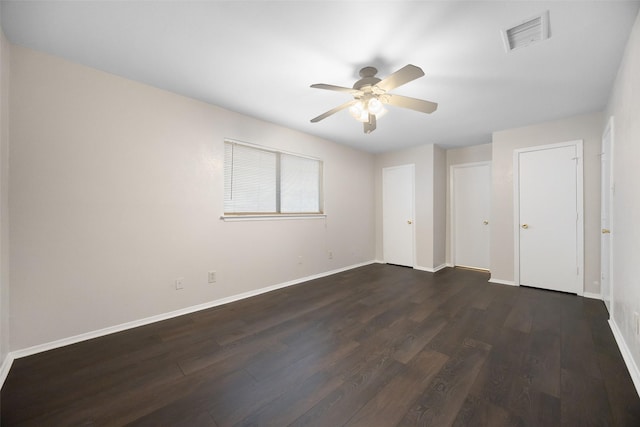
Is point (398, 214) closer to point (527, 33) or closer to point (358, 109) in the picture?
point (358, 109)

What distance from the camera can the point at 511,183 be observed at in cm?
367

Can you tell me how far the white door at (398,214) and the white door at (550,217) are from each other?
5.53 ft

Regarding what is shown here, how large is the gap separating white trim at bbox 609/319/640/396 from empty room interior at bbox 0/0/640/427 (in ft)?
0.07

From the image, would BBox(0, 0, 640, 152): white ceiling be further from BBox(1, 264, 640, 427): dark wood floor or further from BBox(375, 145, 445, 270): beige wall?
BBox(1, 264, 640, 427): dark wood floor

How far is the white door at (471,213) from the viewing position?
4477mm

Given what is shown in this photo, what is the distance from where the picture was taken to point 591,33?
170cm

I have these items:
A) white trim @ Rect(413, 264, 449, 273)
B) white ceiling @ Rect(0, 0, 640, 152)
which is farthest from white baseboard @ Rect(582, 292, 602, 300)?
white ceiling @ Rect(0, 0, 640, 152)

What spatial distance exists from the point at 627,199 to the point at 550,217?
1815mm

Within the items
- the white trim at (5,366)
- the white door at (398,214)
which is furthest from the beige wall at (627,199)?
the white trim at (5,366)

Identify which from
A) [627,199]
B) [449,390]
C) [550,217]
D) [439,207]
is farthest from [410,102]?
[439,207]

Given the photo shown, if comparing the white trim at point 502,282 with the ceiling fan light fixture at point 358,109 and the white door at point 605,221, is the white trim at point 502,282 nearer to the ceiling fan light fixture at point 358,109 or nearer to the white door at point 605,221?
the white door at point 605,221

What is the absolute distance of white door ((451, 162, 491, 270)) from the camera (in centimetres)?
448

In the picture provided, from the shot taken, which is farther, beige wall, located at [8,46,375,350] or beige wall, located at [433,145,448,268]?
beige wall, located at [433,145,448,268]

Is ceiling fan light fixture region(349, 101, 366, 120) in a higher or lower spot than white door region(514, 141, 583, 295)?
higher
